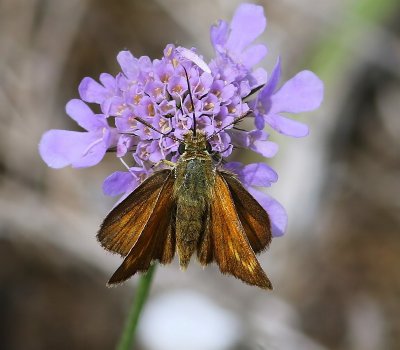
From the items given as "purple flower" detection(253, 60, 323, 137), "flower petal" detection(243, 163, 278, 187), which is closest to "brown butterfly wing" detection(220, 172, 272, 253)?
"flower petal" detection(243, 163, 278, 187)

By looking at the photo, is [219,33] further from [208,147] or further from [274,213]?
[274,213]

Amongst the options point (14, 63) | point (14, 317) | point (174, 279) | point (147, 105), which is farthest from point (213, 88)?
point (14, 63)

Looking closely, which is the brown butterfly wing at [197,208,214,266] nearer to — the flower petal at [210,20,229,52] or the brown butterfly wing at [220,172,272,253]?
the brown butterfly wing at [220,172,272,253]

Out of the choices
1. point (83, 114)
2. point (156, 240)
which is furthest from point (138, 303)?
point (83, 114)

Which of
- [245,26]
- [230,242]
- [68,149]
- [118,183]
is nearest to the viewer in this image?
[230,242]

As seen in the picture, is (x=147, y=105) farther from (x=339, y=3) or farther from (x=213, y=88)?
(x=339, y=3)
